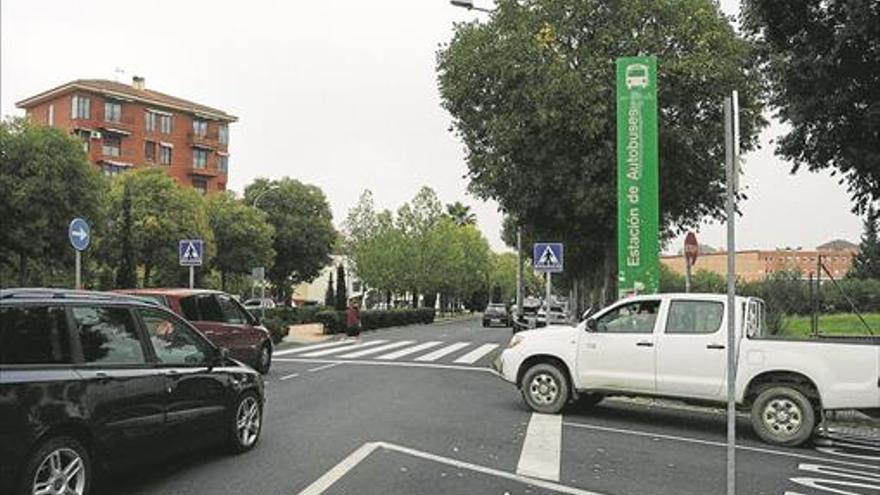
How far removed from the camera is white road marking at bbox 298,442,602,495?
736 cm

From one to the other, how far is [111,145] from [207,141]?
11.0 metres

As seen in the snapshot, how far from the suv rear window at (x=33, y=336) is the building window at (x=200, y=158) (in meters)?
81.5

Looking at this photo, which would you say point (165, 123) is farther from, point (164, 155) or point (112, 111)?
point (112, 111)

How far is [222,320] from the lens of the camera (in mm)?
15906

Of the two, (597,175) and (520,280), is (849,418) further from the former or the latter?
(520,280)

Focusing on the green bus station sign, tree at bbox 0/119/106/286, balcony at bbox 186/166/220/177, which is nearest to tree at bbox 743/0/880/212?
the green bus station sign

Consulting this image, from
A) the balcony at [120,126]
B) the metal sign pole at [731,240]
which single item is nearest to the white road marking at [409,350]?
the metal sign pole at [731,240]

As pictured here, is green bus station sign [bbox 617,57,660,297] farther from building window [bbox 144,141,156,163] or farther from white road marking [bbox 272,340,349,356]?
building window [bbox 144,141,156,163]

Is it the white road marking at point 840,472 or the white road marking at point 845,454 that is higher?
the white road marking at point 840,472

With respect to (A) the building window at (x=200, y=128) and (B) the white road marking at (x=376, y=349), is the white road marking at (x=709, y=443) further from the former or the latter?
(A) the building window at (x=200, y=128)

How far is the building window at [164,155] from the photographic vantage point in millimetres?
81250

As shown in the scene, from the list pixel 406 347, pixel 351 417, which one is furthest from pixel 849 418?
pixel 406 347

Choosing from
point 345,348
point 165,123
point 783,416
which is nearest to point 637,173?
point 783,416

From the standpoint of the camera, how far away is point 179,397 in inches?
296
